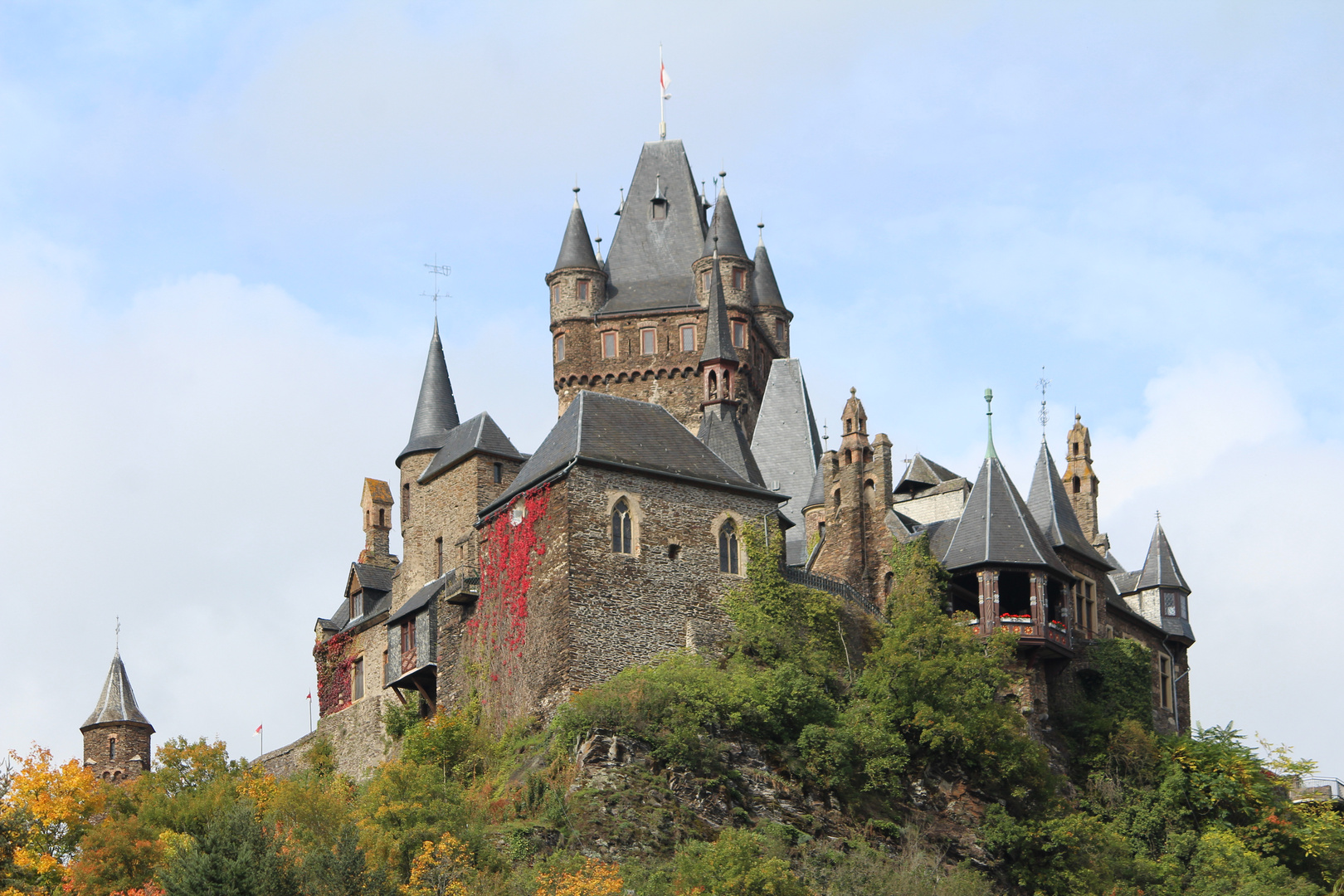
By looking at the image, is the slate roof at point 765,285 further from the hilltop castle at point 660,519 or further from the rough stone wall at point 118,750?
the rough stone wall at point 118,750

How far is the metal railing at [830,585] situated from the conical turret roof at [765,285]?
71.6 feet

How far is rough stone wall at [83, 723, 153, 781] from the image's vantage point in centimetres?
8331

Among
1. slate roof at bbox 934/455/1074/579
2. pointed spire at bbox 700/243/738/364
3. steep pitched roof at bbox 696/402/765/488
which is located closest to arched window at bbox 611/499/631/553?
steep pitched roof at bbox 696/402/765/488

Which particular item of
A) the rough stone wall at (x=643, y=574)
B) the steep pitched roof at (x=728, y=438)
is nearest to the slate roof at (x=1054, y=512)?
the steep pitched roof at (x=728, y=438)

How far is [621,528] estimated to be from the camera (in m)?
54.4

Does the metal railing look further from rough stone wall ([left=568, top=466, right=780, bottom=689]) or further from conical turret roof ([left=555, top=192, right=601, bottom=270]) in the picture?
conical turret roof ([left=555, top=192, right=601, bottom=270])

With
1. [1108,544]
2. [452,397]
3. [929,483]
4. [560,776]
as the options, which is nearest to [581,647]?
[560,776]

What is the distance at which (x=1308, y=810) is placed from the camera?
63.3m

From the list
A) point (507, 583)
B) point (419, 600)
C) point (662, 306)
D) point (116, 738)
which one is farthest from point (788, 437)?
point (116, 738)

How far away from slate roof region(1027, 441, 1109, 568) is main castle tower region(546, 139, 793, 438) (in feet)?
38.7

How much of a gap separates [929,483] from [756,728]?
18.0 m

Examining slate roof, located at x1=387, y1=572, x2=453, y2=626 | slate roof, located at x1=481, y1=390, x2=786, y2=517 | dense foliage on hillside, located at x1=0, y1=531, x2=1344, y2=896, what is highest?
slate roof, located at x1=481, y1=390, x2=786, y2=517

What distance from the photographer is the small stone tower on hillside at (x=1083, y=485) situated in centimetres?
7400

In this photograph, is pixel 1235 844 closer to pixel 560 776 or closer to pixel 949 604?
pixel 949 604
